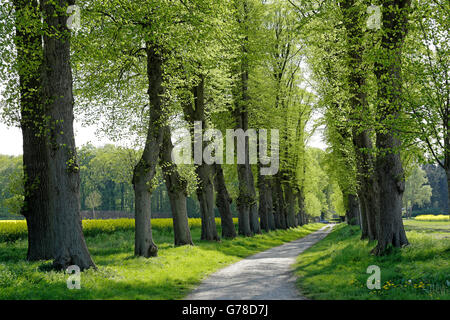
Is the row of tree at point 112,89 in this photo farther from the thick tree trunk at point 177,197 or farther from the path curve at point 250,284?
the path curve at point 250,284

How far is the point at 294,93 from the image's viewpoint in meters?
39.0

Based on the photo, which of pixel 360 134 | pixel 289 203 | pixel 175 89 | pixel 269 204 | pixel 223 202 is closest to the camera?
pixel 175 89

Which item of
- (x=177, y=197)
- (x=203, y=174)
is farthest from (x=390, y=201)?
(x=203, y=174)

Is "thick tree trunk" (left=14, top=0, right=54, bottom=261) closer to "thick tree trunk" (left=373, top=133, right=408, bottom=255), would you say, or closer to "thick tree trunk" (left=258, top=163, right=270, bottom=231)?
"thick tree trunk" (left=373, top=133, right=408, bottom=255)

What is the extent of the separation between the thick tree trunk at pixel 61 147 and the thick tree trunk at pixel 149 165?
3.80 meters

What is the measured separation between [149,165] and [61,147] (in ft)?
14.0

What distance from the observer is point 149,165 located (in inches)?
600

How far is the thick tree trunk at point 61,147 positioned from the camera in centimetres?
1121

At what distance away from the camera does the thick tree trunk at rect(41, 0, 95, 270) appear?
1121cm

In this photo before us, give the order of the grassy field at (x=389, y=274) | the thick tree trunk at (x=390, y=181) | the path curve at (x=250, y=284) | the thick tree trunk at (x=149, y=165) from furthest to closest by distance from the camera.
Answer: the thick tree trunk at (x=149, y=165)
the thick tree trunk at (x=390, y=181)
the path curve at (x=250, y=284)
the grassy field at (x=389, y=274)

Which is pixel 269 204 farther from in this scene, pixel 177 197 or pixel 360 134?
pixel 360 134

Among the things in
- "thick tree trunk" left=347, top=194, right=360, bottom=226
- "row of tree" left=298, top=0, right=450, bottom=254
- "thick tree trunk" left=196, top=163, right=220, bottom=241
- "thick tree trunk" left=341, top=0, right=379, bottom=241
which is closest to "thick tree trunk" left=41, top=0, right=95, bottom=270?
"row of tree" left=298, top=0, right=450, bottom=254

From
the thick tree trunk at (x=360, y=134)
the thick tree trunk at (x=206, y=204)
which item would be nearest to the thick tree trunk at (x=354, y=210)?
the thick tree trunk at (x=206, y=204)
